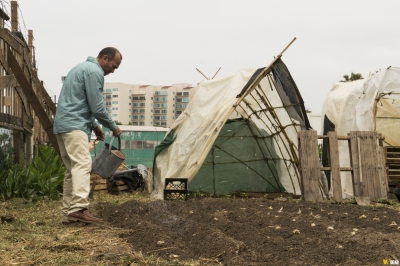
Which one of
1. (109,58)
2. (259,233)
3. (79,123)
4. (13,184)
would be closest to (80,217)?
(79,123)

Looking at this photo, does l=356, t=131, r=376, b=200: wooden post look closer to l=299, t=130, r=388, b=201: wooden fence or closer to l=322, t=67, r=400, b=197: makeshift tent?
l=299, t=130, r=388, b=201: wooden fence

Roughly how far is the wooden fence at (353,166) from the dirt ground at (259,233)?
1.54 m

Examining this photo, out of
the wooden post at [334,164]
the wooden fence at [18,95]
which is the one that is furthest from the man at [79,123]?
the wooden post at [334,164]

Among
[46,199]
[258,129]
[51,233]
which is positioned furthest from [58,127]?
[258,129]

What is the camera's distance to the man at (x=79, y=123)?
6031 mm

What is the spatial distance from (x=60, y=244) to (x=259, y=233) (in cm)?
168

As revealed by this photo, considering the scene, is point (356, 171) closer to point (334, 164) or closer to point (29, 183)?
point (334, 164)

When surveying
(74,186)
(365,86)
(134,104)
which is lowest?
(74,186)

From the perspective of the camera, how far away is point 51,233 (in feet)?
18.4

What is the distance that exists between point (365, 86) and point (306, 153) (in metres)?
2.72

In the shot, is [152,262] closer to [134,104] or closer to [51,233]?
[51,233]

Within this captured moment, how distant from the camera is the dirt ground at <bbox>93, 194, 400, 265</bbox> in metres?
4.20

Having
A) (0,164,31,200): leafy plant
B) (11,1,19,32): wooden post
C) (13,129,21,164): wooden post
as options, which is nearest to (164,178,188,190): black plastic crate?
(0,164,31,200): leafy plant

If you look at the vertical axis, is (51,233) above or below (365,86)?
below
